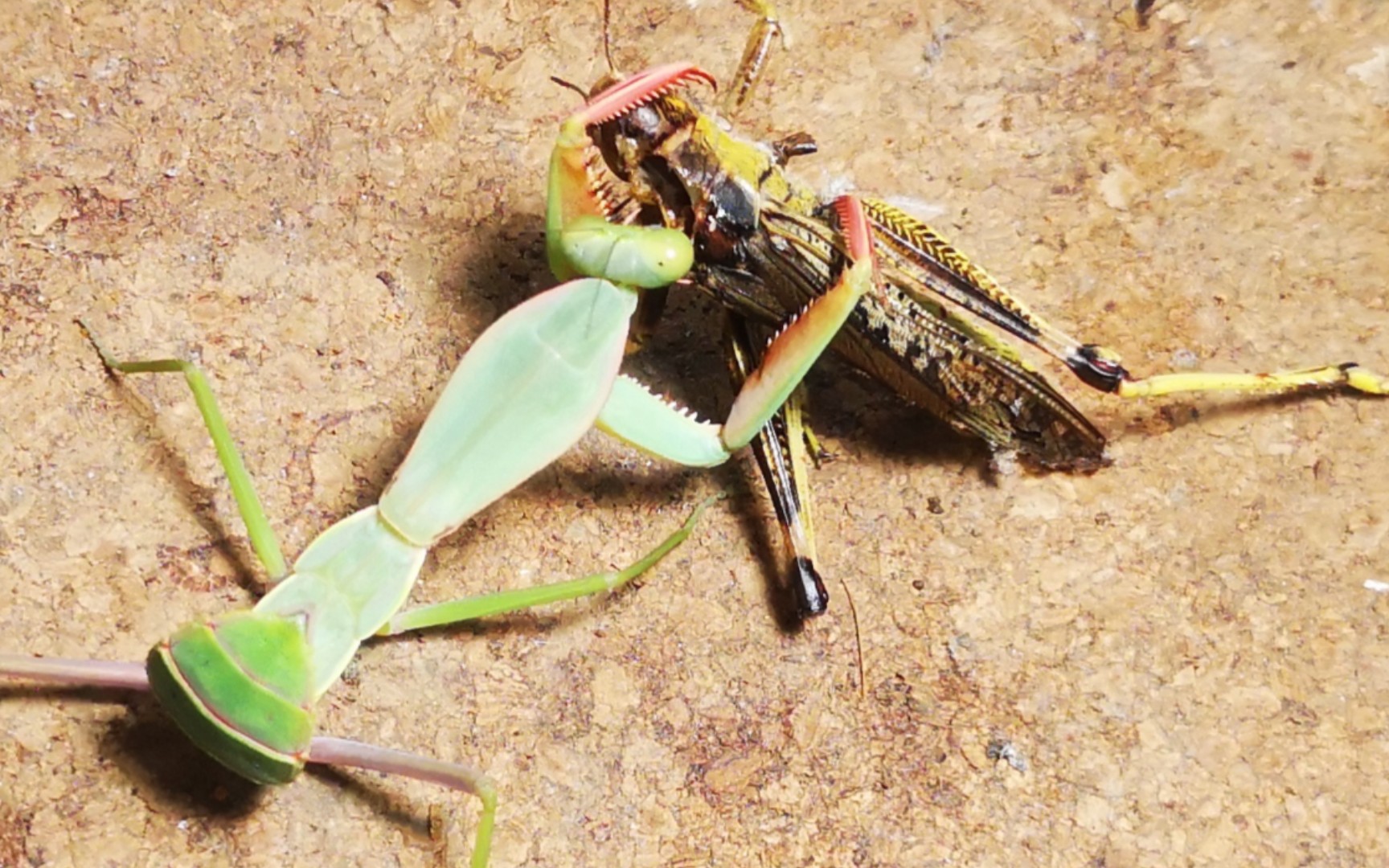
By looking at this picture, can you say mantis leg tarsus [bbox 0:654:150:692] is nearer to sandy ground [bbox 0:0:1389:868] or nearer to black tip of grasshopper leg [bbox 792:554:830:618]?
sandy ground [bbox 0:0:1389:868]

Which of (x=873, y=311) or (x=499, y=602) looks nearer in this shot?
(x=499, y=602)

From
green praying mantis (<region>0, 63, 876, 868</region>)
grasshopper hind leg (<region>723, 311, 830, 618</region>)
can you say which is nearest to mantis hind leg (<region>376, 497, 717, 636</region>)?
green praying mantis (<region>0, 63, 876, 868</region>)

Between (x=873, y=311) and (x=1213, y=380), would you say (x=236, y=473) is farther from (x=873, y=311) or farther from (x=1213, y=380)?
(x=1213, y=380)

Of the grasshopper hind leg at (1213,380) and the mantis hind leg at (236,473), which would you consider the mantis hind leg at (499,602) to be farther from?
the grasshopper hind leg at (1213,380)

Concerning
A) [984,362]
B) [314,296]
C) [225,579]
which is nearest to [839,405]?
[984,362]

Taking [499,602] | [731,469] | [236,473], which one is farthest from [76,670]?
[731,469]

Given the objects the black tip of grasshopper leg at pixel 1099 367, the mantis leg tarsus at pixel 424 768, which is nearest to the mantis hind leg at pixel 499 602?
the mantis leg tarsus at pixel 424 768

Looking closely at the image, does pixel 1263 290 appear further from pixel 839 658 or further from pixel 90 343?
pixel 90 343

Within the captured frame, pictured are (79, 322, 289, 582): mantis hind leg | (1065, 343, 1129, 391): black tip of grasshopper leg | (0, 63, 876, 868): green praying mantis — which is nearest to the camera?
(0, 63, 876, 868): green praying mantis

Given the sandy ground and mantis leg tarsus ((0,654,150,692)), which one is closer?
mantis leg tarsus ((0,654,150,692))
